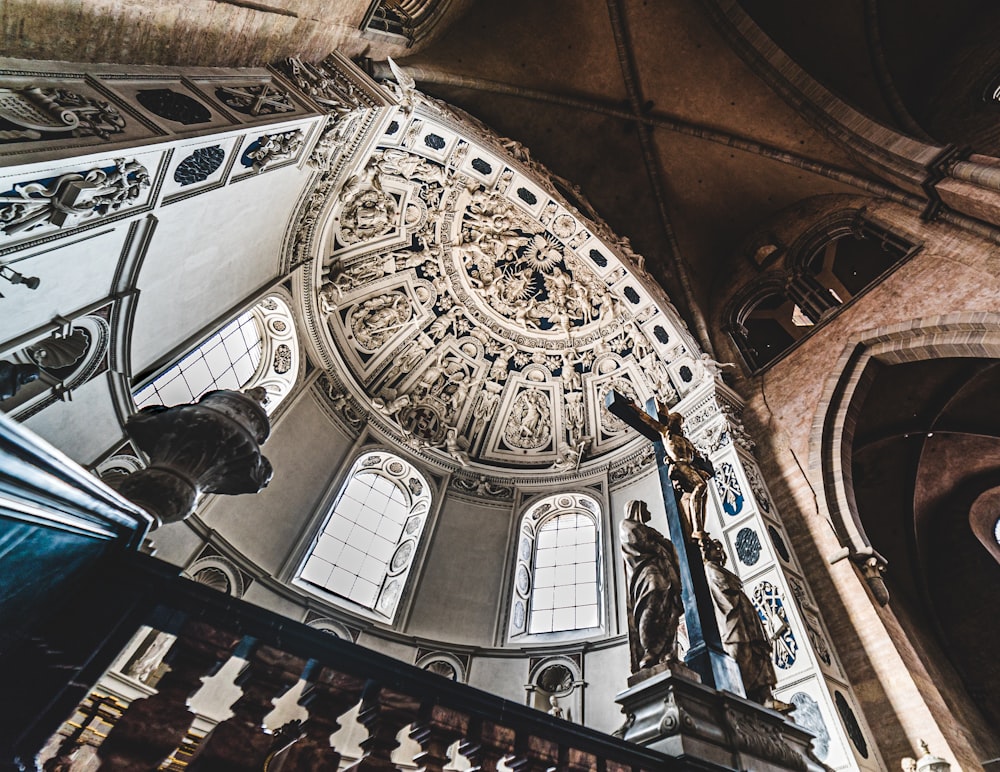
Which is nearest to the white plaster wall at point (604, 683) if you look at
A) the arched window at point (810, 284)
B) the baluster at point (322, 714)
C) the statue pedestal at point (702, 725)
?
the statue pedestal at point (702, 725)

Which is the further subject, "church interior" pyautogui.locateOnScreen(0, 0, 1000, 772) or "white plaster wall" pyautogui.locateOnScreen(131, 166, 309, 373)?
"white plaster wall" pyautogui.locateOnScreen(131, 166, 309, 373)

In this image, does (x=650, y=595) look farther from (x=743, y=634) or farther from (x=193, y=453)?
(x=193, y=453)

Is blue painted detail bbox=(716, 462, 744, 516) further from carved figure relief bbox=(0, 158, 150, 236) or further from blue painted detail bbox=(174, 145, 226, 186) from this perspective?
carved figure relief bbox=(0, 158, 150, 236)

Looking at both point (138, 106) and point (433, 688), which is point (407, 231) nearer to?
point (138, 106)

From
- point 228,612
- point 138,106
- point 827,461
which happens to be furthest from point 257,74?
point 827,461

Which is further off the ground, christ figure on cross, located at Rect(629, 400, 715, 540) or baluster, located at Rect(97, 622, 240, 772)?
christ figure on cross, located at Rect(629, 400, 715, 540)

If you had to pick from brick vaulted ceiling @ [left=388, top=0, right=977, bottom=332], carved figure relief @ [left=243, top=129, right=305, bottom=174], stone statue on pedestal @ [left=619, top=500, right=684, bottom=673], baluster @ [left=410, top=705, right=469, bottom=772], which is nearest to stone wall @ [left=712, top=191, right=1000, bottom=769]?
brick vaulted ceiling @ [left=388, top=0, right=977, bottom=332]

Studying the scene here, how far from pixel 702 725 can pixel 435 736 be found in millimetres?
1718

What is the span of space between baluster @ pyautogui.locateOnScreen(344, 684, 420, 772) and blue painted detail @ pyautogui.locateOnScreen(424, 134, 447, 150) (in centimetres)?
1053

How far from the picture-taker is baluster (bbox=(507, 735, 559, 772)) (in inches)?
72.9

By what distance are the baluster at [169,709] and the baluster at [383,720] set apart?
44 centimetres

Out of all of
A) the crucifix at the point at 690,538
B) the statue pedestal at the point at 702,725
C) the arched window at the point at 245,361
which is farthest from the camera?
the arched window at the point at 245,361

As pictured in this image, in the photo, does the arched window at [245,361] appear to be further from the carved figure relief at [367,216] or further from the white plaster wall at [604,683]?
the white plaster wall at [604,683]

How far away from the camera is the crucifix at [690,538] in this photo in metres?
3.37
